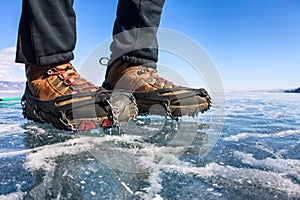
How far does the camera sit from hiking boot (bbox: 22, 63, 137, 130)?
1084 mm

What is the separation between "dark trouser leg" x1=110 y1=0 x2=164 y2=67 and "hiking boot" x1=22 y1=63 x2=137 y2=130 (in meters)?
0.39

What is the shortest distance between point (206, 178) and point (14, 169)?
54 centimetres

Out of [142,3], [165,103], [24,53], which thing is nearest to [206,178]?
[165,103]

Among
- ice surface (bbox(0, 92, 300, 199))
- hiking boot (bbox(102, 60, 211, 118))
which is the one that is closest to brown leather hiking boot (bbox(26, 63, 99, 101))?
ice surface (bbox(0, 92, 300, 199))

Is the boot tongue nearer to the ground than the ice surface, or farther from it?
farther from it

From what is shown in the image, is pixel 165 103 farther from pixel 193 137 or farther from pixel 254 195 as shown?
pixel 254 195

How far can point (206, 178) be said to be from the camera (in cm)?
68

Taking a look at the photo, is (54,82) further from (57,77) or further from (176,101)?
(176,101)

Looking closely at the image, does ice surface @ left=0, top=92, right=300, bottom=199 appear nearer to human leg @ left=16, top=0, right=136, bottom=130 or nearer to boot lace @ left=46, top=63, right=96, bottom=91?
human leg @ left=16, top=0, right=136, bottom=130

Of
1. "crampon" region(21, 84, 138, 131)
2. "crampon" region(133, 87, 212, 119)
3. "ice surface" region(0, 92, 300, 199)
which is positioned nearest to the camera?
"ice surface" region(0, 92, 300, 199)

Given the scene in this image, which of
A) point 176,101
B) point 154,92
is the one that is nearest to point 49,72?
point 154,92

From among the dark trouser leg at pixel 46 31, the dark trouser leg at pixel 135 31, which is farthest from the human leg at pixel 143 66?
the dark trouser leg at pixel 46 31

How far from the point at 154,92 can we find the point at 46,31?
63cm

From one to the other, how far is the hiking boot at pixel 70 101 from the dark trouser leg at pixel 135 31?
15.2 inches
